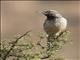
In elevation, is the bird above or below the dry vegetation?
below

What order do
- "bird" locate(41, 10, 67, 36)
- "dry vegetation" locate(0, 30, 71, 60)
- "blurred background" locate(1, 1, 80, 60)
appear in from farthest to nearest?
"blurred background" locate(1, 1, 80, 60) < "bird" locate(41, 10, 67, 36) < "dry vegetation" locate(0, 30, 71, 60)

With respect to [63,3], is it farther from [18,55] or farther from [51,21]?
[18,55]

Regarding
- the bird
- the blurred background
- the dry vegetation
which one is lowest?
the blurred background

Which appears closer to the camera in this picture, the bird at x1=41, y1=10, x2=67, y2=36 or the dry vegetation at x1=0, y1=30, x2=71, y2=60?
the dry vegetation at x1=0, y1=30, x2=71, y2=60

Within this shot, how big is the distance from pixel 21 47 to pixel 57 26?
0.94m

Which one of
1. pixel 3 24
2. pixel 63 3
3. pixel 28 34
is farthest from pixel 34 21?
pixel 28 34

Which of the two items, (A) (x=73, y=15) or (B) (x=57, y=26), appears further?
(A) (x=73, y=15)

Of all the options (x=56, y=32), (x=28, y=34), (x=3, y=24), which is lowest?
(x=3, y=24)

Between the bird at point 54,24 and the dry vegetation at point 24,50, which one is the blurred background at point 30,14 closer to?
the bird at point 54,24

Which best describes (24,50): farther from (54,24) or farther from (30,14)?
(30,14)

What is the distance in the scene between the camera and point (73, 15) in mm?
8680

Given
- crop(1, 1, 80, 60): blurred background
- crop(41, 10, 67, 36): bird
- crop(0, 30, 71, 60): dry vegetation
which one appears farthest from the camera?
crop(1, 1, 80, 60): blurred background

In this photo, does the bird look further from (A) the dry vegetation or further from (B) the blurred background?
(B) the blurred background

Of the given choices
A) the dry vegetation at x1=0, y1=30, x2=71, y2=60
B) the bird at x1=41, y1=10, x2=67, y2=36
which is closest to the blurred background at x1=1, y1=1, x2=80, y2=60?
the bird at x1=41, y1=10, x2=67, y2=36
